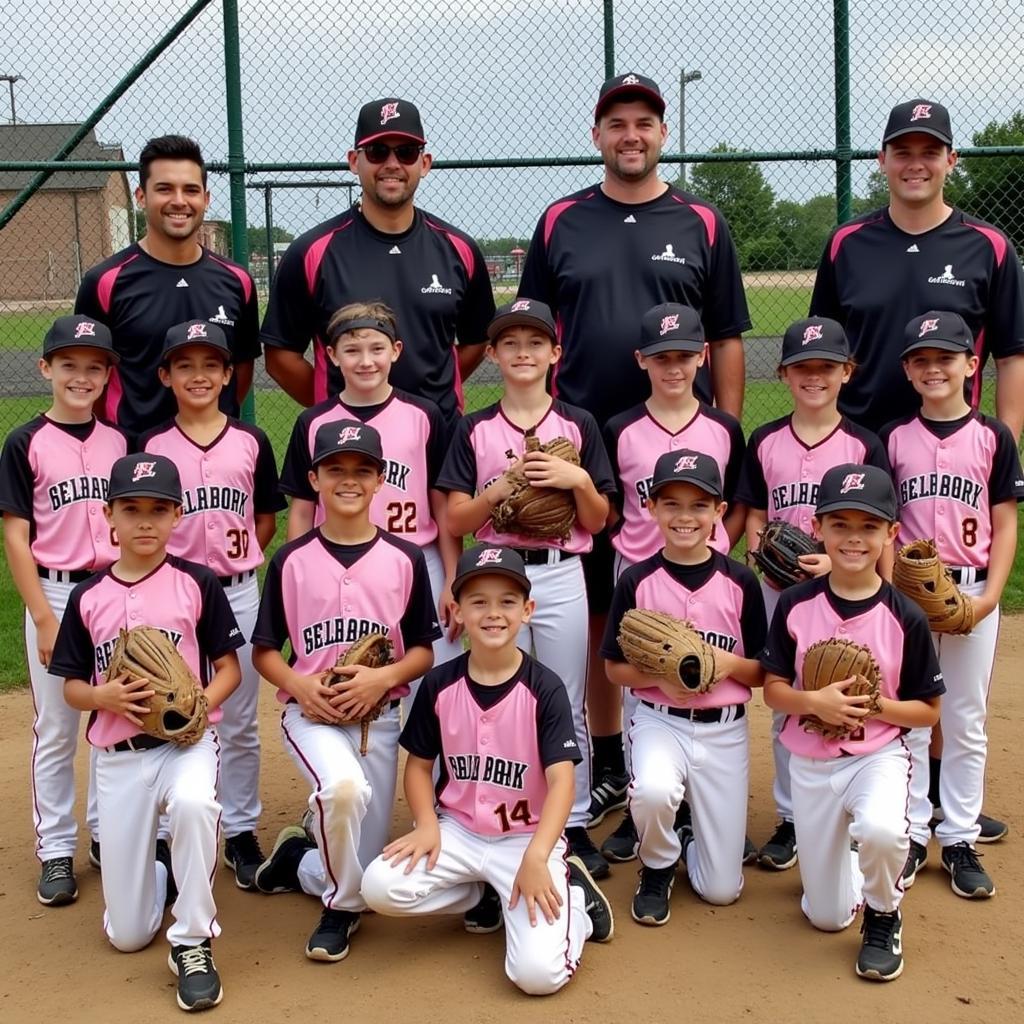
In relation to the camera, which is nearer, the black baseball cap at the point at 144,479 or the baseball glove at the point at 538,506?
the black baseball cap at the point at 144,479

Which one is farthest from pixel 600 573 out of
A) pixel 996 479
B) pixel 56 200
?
pixel 56 200

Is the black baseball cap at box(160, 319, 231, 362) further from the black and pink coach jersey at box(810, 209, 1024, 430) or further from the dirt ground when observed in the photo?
the black and pink coach jersey at box(810, 209, 1024, 430)

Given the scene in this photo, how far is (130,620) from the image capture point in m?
3.60

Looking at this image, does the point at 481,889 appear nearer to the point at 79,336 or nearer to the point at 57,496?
the point at 57,496

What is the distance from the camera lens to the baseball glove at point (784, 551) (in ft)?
12.5

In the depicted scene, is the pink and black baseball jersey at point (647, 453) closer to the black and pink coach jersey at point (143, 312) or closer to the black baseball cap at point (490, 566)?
the black baseball cap at point (490, 566)

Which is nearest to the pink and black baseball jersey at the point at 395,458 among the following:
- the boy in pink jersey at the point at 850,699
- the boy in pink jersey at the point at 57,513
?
the boy in pink jersey at the point at 57,513

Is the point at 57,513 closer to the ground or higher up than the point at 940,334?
closer to the ground

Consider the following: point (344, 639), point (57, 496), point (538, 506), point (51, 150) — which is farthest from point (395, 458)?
point (51, 150)

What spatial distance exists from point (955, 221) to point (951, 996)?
253cm

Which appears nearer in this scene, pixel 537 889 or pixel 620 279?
pixel 537 889

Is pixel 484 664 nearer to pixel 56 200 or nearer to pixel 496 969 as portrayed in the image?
pixel 496 969

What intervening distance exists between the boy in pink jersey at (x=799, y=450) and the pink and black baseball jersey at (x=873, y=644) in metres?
0.36

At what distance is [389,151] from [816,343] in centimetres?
160
